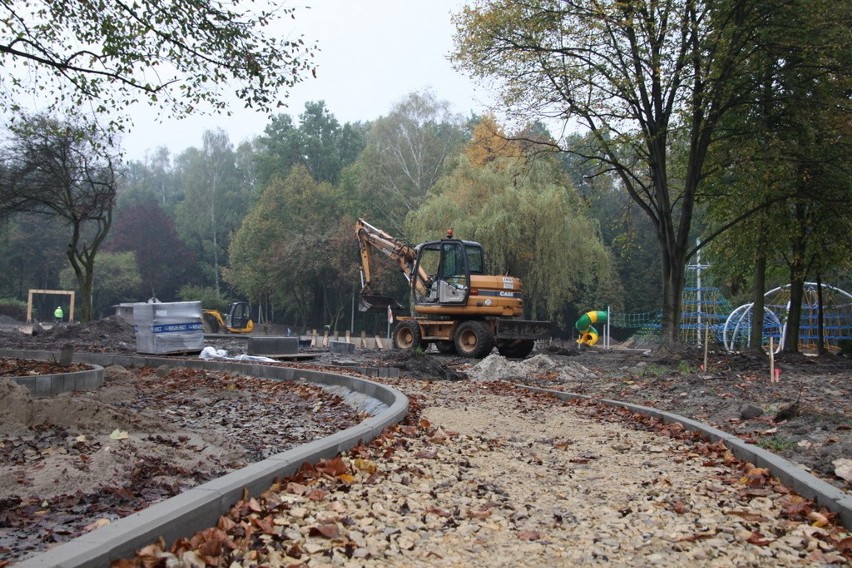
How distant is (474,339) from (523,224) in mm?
12299

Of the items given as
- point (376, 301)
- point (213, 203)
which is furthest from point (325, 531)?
point (213, 203)

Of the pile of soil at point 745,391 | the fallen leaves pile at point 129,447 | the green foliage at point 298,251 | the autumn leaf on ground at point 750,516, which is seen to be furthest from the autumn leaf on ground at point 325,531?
the green foliage at point 298,251

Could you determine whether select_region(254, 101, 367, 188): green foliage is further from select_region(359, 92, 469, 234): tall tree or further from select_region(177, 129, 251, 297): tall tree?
select_region(359, 92, 469, 234): tall tree

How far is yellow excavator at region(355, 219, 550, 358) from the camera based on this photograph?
2169 cm

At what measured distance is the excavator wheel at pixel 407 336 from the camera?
2323 centimetres

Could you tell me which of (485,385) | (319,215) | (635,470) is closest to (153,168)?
(319,215)

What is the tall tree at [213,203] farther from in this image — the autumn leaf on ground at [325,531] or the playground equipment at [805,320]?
the autumn leaf on ground at [325,531]

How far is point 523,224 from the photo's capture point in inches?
1312

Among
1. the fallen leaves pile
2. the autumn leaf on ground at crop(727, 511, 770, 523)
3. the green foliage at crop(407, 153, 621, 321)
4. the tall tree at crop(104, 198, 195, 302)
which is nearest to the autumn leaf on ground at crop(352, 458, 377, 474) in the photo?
the fallen leaves pile

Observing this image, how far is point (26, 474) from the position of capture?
18.2ft

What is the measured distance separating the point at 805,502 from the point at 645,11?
49.2ft

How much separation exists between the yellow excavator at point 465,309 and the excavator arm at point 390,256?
0.23 metres

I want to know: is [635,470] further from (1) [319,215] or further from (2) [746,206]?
(1) [319,215]

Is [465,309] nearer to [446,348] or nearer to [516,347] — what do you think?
[516,347]
